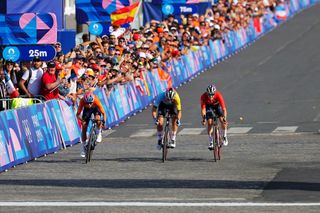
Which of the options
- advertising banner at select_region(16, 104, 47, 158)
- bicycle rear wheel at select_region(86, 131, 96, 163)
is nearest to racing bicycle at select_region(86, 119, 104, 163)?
bicycle rear wheel at select_region(86, 131, 96, 163)

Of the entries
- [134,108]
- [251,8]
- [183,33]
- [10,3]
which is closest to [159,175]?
[10,3]

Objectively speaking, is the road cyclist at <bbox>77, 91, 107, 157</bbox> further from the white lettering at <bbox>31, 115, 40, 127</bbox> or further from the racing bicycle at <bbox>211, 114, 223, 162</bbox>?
the racing bicycle at <bbox>211, 114, 223, 162</bbox>

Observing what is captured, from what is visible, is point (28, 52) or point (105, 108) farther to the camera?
point (105, 108)

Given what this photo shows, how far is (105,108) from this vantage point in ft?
120

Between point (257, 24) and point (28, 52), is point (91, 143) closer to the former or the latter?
point (28, 52)

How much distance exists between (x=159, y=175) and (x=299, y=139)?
314 inches

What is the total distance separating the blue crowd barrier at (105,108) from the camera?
2814 centimetres

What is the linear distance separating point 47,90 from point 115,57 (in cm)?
701

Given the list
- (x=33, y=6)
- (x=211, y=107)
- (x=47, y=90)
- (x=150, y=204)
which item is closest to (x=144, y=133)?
(x=47, y=90)

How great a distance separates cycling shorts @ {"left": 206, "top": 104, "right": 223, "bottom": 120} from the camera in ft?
97.0

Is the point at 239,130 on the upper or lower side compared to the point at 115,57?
lower

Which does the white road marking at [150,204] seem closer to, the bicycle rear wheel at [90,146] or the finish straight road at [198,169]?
the finish straight road at [198,169]

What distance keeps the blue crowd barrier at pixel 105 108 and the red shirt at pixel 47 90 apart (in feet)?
1.13

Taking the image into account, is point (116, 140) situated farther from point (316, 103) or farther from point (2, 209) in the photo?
point (2, 209)
